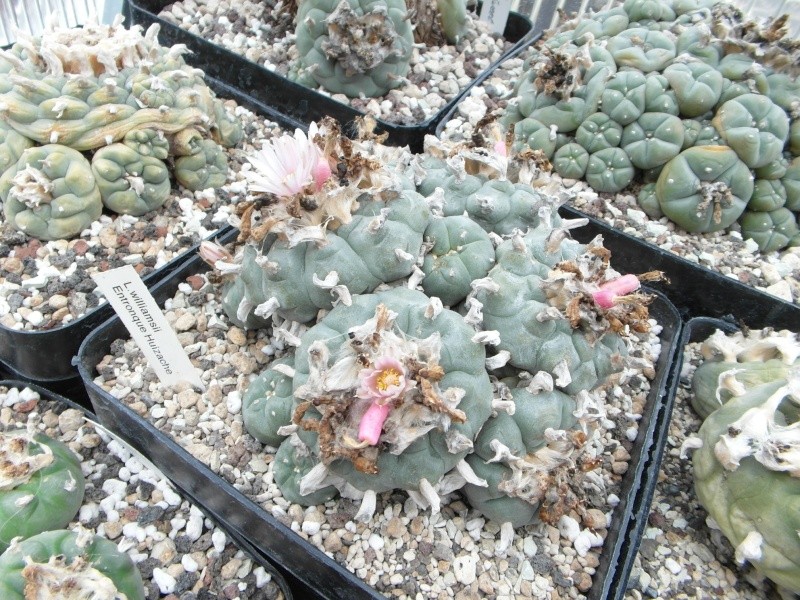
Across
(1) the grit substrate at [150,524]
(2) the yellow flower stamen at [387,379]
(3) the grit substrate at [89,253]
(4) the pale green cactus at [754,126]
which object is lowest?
(1) the grit substrate at [150,524]

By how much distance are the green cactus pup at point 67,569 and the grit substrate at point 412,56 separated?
1822mm

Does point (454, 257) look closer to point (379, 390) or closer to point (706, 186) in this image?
point (379, 390)

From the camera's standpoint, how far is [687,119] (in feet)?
7.18

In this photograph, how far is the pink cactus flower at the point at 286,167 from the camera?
129 cm

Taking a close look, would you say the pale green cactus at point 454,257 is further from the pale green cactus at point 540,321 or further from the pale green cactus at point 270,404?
the pale green cactus at point 270,404

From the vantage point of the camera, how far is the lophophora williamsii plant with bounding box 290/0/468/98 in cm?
240

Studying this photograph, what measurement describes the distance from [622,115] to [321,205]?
1.36 meters

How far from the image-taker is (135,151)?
186 cm

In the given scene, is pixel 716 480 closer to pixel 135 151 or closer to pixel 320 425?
pixel 320 425

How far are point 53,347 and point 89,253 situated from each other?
0.33 meters

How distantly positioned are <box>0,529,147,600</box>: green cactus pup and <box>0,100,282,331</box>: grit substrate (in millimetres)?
665

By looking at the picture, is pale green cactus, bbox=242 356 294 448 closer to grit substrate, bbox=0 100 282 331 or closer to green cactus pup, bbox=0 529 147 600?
green cactus pup, bbox=0 529 147 600

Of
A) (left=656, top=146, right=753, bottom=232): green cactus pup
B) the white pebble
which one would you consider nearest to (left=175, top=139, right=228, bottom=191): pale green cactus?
the white pebble

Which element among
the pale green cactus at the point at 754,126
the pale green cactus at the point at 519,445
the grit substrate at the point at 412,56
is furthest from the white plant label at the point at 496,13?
the pale green cactus at the point at 519,445
